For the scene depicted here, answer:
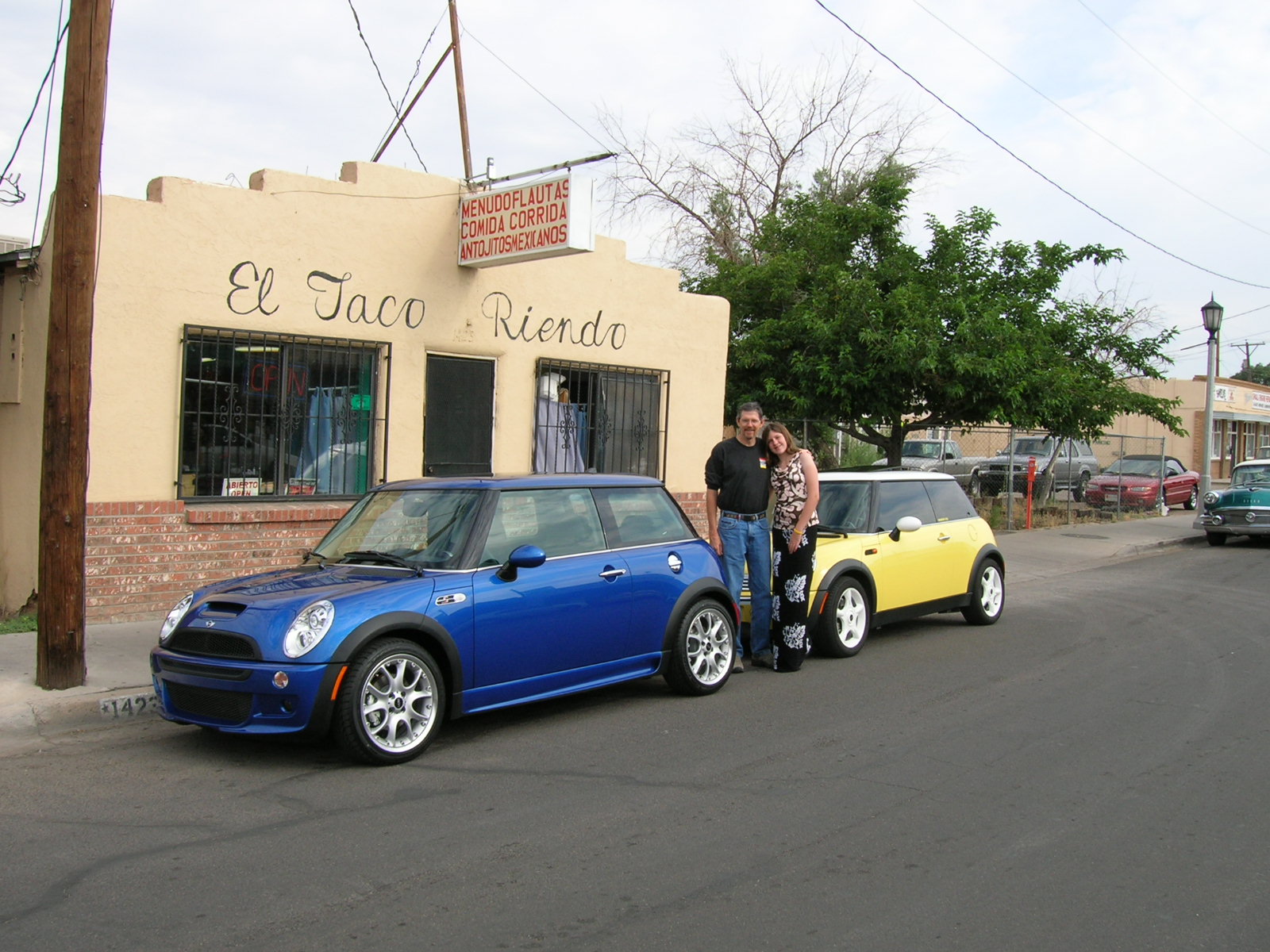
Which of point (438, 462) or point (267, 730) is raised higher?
point (438, 462)

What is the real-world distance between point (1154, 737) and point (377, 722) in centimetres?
434

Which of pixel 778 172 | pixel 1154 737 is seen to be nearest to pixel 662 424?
pixel 1154 737

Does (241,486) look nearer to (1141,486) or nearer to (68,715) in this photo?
(68,715)

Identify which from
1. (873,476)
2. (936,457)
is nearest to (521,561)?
(873,476)

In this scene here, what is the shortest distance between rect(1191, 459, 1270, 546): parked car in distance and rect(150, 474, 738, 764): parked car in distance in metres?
14.5

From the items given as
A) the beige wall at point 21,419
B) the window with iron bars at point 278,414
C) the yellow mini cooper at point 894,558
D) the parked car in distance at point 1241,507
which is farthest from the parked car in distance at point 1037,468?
the beige wall at point 21,419

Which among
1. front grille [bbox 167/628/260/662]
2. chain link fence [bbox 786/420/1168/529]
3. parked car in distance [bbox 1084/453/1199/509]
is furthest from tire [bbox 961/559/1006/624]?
parked car in distance [bbox 1084/453/1199/509]

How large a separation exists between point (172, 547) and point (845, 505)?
565 centimetres

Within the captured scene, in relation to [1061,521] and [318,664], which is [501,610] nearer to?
[318,664]

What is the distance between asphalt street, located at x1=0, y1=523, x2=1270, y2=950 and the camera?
391 cm

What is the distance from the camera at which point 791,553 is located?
825 centimetres

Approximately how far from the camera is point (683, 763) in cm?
588

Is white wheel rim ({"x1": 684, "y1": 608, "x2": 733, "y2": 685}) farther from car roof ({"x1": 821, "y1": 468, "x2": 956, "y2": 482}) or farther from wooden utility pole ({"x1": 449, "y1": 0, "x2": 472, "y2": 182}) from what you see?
wooden utility pole ({"x1": 449, "y1": 0, "x2": 472, "y2": 182})

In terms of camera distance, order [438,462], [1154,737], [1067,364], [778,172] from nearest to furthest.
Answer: [1154,737]
[438,462]
[1067,364]
[778,172]
